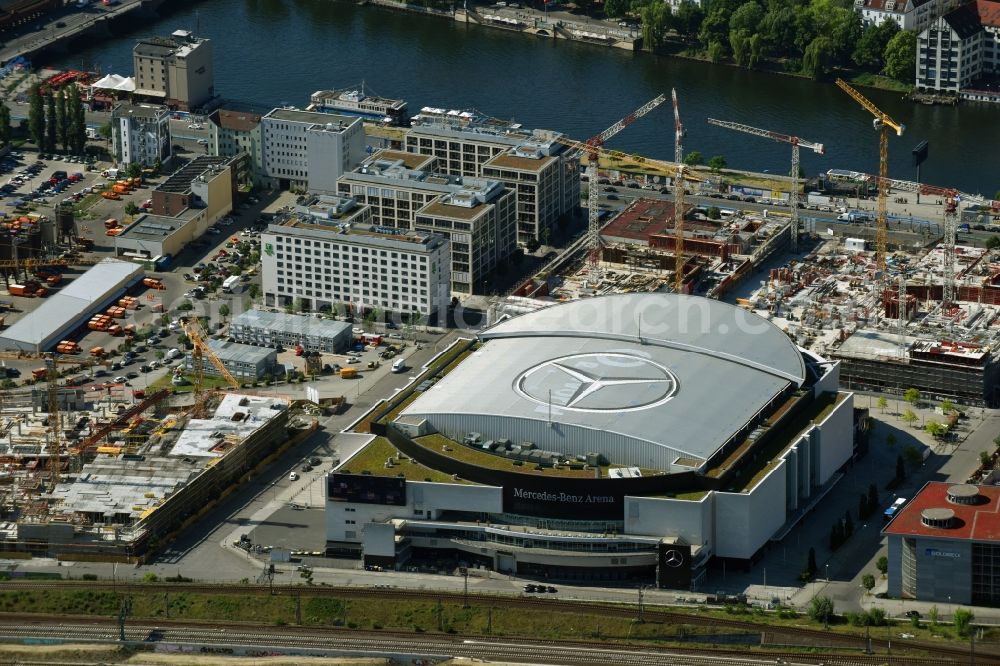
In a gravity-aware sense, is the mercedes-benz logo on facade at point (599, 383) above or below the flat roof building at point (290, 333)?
Result: above

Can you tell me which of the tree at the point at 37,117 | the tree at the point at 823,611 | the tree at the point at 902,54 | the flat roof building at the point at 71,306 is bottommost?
the tree at the point at 823,611

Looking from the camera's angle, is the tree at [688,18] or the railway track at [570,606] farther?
the tree at [688,18]

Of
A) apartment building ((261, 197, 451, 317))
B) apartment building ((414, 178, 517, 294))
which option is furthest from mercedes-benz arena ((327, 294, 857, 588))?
apartment building ((414, 178, 517, 294))

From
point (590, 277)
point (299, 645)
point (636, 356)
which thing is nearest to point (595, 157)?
point (590, 277)

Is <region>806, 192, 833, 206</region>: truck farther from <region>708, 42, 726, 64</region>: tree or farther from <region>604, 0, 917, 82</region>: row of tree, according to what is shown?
<region>708, 42, 726, 64</region>: tree

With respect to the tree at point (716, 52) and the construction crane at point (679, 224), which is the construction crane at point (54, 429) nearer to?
the construction crane at point (679, 224)

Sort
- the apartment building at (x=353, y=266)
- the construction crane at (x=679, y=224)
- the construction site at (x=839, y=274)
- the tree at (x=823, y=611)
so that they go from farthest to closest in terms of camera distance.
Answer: the construction crane at (x=679, y=224)
the apartment building at (x=353, y=266)
the construction site at (x=839, y=274)
the tree at (x=823, y=611)

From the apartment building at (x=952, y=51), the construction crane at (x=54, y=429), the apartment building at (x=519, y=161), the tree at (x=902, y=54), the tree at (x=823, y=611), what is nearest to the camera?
the tree at (x=823, y=611)

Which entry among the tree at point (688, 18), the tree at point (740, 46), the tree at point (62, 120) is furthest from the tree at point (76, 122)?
the tree at point (740, 46)
